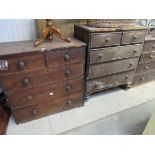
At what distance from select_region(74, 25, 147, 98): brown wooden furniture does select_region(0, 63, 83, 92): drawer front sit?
20cm

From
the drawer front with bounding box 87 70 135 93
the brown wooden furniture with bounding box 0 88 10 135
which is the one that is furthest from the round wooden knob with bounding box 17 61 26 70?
the drawer front with bounding box 87 70 135 93

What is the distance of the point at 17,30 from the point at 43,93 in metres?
0.75

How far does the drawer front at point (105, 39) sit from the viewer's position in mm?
1441

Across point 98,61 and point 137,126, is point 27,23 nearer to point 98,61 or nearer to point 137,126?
point 98,61

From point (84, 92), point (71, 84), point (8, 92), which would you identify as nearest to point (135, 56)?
point (84, 92)

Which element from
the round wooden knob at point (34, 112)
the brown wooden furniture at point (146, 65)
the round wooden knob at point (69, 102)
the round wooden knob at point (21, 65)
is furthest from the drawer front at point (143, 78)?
the round wooden knob at point (21, 65)

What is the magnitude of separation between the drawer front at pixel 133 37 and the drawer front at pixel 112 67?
25 cm

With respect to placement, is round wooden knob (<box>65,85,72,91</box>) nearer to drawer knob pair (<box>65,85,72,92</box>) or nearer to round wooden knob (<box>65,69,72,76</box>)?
drawer knob pair (<box>65,85,72,92</box>)

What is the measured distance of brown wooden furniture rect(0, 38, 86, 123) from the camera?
1.22 metres

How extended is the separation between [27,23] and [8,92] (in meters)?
0.78

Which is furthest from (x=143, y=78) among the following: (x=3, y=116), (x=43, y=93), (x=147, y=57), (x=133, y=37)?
(x=3, y=116)

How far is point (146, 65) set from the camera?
6.85 ft
